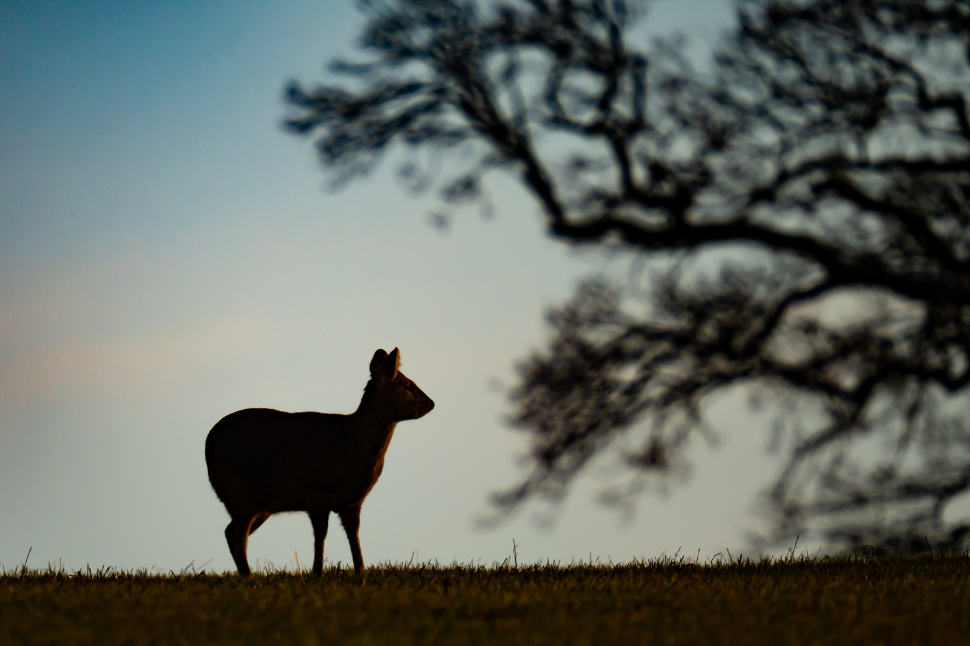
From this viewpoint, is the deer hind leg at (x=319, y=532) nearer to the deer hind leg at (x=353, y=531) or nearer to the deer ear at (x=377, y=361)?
the deer hind leg at (x=353, y=531)

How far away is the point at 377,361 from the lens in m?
8.55

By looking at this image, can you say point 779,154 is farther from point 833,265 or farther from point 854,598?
point 854,598

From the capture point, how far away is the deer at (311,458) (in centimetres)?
823

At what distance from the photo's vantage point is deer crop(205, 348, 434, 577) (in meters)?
8.23

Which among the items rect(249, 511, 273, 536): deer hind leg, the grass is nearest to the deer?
rect(249, 511, 273, 536): deer hind leg

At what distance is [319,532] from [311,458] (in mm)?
667

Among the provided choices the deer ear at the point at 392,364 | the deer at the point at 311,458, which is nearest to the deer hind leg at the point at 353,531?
the deer at the point at 311,458

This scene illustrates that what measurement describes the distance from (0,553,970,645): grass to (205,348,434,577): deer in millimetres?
574

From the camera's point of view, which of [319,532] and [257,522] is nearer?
[319,532]

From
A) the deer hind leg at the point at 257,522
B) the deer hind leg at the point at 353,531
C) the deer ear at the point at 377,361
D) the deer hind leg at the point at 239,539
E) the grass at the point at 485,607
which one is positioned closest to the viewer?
the grass at the point at 485,607

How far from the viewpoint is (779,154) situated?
966cm

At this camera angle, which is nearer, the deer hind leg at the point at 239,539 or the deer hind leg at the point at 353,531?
the deer hind leg at the point at 353,531

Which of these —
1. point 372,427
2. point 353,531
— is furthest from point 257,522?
point 372,427

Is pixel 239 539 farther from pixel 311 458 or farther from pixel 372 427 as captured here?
pixel 372 427
